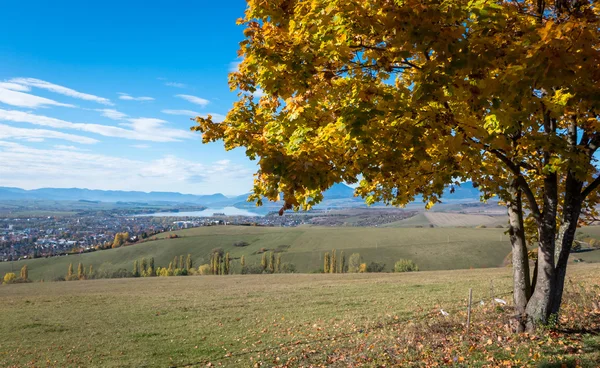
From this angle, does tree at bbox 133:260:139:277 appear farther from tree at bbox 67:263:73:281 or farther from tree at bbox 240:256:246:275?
tree at bbox 240:256:246:275

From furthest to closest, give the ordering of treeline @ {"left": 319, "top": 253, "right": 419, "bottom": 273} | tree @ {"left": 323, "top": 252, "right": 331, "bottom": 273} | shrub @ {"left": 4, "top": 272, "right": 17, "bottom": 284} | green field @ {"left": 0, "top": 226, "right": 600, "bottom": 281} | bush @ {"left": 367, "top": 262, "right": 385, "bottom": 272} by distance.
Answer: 1. green field @ {"left": 0, "top": 226, "right": 600, "bottom": 281}
2. tree @ {"left": 323, "top": 252, "right": 331, "bottom": 273}
3. bush @ {"left": 367, "top": 262, "right": 385, "bottom": 272}
4. treeline @ {"left": 319, "top": 253, "right": 419, "bottom": 273}
5. shrub @ {"left": 4, "top": 272, "right": 17, "bottom": 284}

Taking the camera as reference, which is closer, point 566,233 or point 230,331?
point 566,233

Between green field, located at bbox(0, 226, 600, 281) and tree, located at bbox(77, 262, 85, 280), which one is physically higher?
green field, located at bbox(0, 226, 600, 281)

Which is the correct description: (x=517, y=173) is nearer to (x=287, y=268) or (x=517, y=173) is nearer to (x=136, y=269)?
(x=287, y=268)

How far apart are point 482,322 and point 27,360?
69.1 ft

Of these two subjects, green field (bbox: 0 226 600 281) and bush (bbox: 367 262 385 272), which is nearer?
bush (bbox: 367 262 385 272)

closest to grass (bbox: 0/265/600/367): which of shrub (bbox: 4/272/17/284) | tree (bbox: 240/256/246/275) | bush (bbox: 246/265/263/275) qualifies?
shrub (bbox: 4/272/17/284)

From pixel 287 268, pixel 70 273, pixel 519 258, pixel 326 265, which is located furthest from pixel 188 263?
pixel 519 258

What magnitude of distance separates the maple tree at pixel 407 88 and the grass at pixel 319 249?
118 metres

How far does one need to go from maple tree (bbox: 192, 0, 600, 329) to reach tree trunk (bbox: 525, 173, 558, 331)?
64.5 inches

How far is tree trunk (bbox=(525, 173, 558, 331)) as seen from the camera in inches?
427

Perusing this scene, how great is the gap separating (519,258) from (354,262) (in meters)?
115

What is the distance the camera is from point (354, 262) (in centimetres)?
12444

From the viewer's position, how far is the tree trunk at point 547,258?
10852mm
